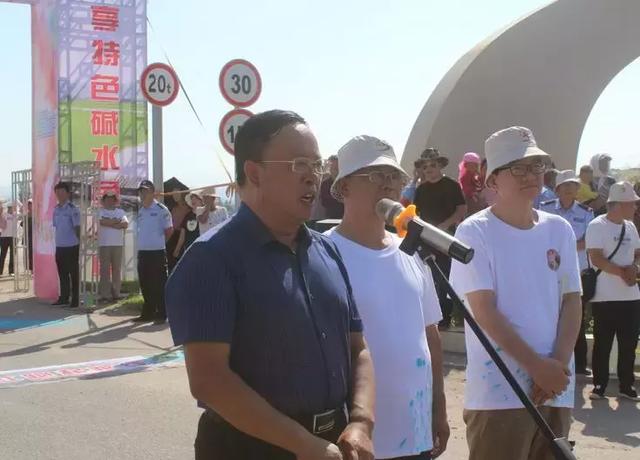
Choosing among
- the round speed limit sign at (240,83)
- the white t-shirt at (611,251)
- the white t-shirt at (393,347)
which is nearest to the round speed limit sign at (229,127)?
the round speed limit sign at (240,83)

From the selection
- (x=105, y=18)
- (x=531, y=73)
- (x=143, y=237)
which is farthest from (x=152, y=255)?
(x=531, y=73)

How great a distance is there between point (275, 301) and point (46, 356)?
749 cm

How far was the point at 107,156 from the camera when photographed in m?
14.1

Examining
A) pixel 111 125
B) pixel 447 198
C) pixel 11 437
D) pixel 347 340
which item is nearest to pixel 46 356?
pixel 11 437

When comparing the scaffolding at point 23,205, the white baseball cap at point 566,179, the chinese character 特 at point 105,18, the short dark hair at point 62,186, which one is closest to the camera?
the white baseball cap at point 566,179

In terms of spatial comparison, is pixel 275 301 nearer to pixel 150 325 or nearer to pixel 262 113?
pixel 262 113

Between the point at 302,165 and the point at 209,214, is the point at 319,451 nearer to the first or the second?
the point at 302,165

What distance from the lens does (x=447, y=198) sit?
8773 millimetres

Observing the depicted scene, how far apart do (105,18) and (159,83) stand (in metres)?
2.89

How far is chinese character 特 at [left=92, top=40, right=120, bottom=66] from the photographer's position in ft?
45.5

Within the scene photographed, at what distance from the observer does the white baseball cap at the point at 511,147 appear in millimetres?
3369

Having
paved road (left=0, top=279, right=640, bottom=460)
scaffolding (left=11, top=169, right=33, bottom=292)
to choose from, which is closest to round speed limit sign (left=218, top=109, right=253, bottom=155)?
paved road (left=0, top=279, right=640, bottom=460)

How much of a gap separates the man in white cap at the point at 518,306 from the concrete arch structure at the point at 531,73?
801cm

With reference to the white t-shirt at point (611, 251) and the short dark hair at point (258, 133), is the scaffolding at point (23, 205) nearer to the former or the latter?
the white t-shirt at point (611, 251)
